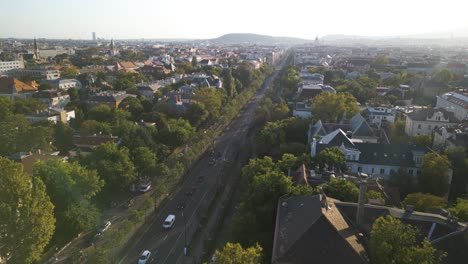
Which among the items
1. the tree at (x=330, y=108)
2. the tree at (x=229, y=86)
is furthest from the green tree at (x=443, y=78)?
the tree at (x=229, y=86)

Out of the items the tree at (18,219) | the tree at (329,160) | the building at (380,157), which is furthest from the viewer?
the building at (380,157)

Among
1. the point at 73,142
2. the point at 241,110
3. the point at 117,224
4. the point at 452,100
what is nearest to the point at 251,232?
the point at 117,224

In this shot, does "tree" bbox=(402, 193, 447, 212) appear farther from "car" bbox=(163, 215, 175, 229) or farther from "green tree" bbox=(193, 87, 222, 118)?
"green tree" bbox=(193, 87, 222, 118)

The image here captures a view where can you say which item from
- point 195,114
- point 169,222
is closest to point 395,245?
point 169,222

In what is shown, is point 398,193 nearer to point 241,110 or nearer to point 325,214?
point 325,214

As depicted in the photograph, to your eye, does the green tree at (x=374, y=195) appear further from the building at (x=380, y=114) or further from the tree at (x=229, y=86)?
the tree at (x=229, y=86)

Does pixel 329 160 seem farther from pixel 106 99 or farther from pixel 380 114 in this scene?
pixel 106 99
